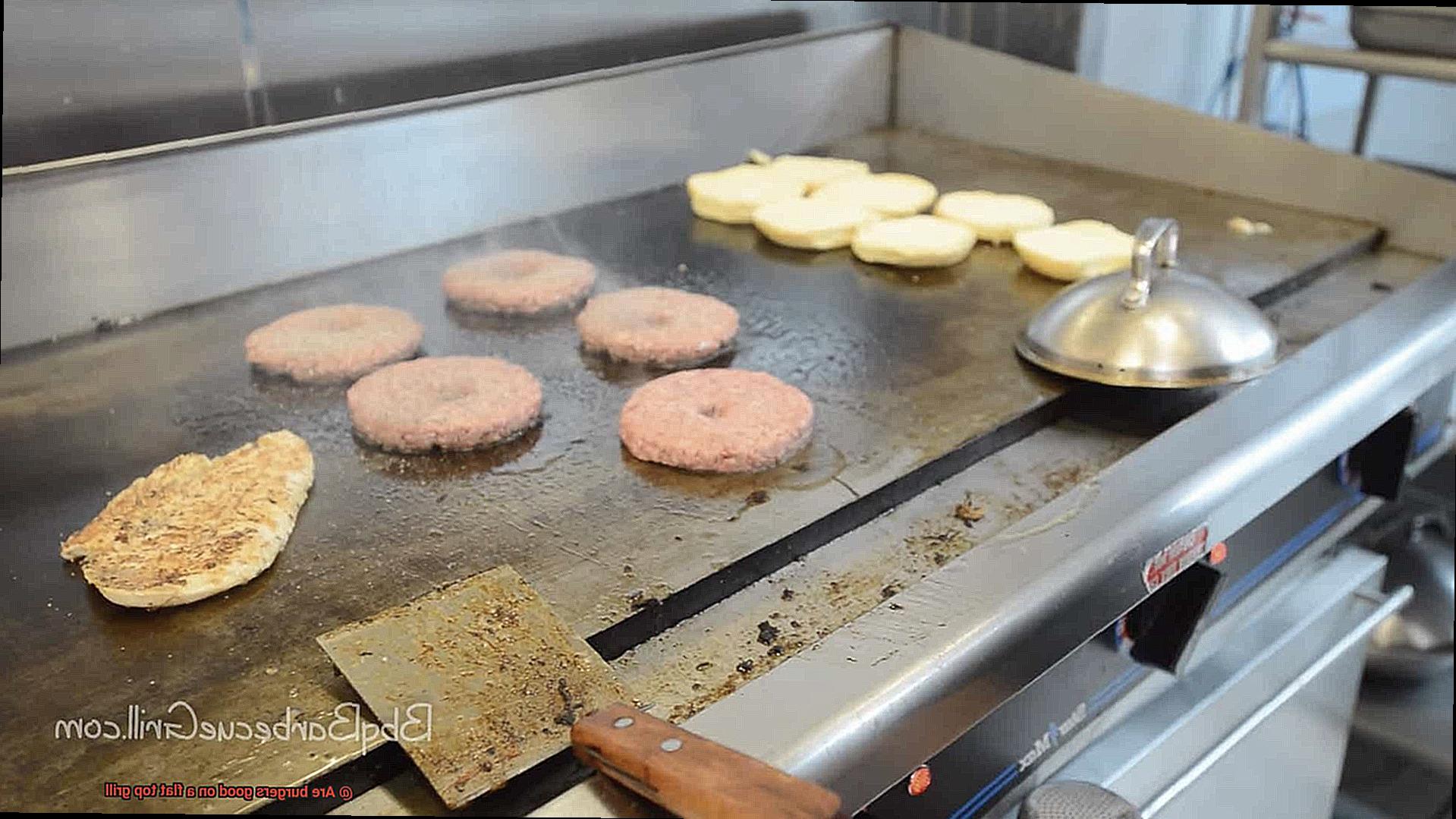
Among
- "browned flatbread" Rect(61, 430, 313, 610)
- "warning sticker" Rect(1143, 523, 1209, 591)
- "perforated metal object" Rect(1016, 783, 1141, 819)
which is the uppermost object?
"browned flatbread" Rect(61, 430, 313, 610)

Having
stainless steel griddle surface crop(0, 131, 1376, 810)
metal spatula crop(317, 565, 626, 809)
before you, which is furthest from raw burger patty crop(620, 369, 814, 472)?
metal spatula crop(317, 565, 626, 809)

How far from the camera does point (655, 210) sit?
6.97ft

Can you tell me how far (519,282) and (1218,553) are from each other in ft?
3.26

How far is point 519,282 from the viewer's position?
173 cm

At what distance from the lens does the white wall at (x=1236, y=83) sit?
3094 millimetres

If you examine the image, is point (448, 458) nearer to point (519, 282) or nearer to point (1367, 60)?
point (519, 282)

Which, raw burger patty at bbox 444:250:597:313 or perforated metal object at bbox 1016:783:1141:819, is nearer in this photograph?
perforated metal object at bbox 1016:783:1141:819

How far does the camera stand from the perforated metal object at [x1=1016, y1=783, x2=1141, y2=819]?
3.44 ft

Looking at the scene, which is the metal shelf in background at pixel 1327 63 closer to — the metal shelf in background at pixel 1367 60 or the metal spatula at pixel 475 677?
the metal shelf in background at pixel 1367 60

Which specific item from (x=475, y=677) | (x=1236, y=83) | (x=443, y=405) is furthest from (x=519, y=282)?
(x=1236, y=83)

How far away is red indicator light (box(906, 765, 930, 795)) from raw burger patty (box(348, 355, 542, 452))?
606mm

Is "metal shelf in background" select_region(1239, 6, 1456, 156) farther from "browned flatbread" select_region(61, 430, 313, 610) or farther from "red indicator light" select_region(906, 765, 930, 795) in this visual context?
"browned flatbread" select_region(61, 430, 313, 610)

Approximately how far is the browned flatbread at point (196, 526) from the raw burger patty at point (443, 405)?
0.31ft

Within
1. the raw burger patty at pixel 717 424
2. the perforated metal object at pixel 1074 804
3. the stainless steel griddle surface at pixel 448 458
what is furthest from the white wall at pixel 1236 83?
the perforated metal object at pixel 1074 804
